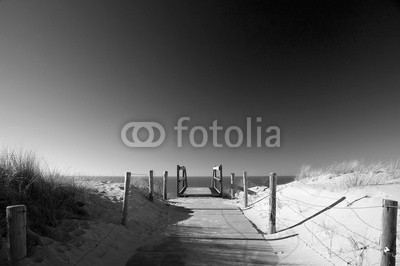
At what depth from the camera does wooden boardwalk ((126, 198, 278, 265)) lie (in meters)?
5.23

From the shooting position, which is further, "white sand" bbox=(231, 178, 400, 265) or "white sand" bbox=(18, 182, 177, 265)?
"white sand" bbox=(231, 178, 400, 265)

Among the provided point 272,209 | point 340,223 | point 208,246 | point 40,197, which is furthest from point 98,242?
point 340,223

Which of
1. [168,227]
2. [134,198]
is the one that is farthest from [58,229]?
[134,198]

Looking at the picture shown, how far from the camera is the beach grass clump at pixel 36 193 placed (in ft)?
16.4

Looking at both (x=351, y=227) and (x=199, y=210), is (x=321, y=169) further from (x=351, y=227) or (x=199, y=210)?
(x=351, y=227)

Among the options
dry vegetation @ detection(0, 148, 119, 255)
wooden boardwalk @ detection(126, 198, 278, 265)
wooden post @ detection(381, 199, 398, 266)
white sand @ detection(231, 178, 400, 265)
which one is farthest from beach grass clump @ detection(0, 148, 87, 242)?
wooden post @ detection(381, 199, 398, 266)

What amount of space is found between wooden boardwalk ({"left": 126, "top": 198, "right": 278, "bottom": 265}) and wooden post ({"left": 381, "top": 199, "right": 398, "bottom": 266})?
1968mm

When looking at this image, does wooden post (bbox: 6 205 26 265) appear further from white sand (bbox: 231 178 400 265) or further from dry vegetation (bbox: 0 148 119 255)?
white sand (bbox: 231 178 400 265)

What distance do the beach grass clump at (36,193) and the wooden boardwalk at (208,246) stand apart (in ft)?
5.44

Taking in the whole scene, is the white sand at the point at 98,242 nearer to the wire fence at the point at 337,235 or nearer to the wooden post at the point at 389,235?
the wire fence at the point at 337,235

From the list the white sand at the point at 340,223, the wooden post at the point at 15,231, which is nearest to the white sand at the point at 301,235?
the white sand at the point at 340,223

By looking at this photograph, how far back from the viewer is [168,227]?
796 cm

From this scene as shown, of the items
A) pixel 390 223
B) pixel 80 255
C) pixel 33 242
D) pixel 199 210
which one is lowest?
pixel 199 210

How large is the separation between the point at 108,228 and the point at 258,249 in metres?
3.06
